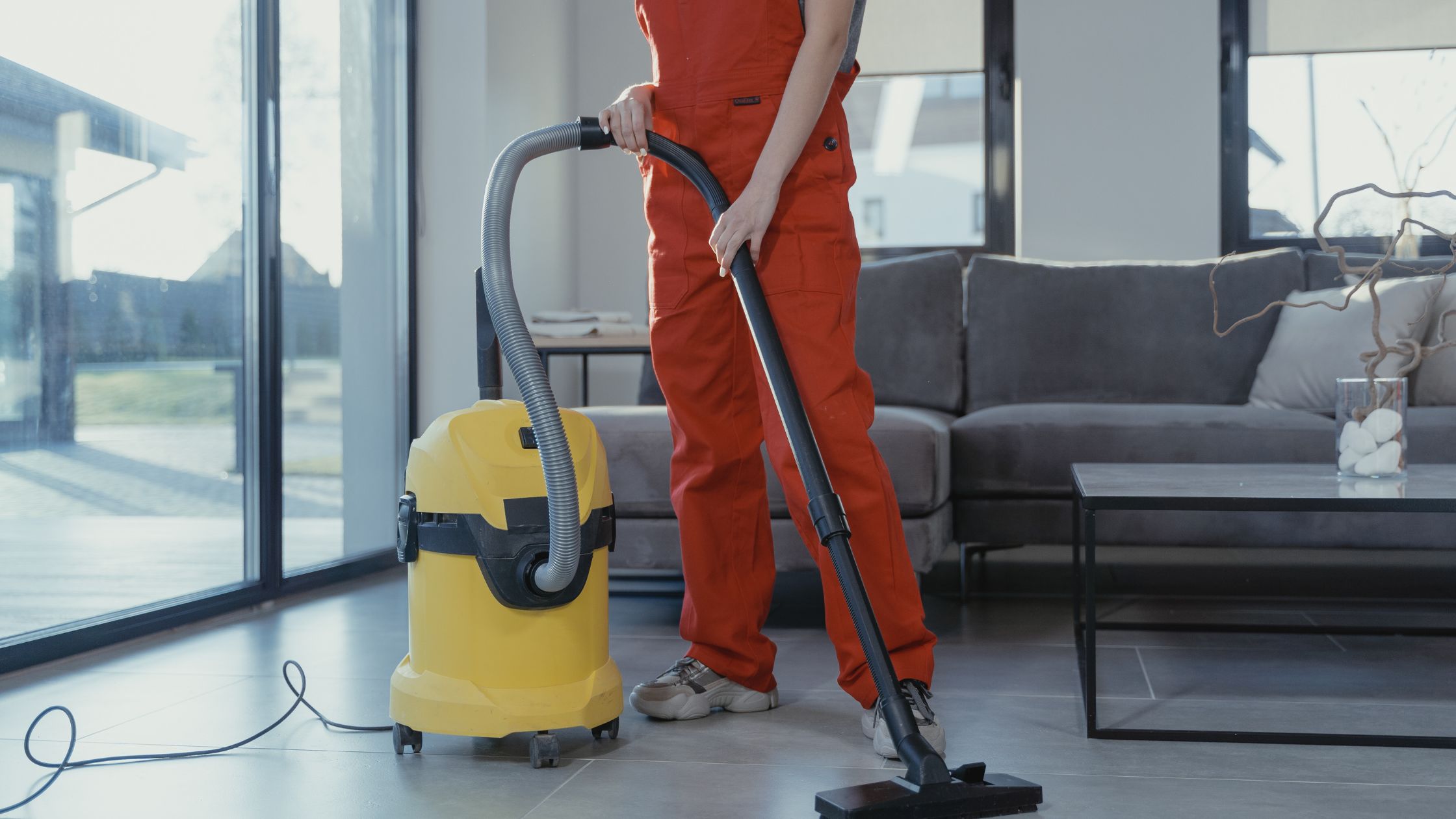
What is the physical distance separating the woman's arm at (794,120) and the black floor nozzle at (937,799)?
63 centimetres

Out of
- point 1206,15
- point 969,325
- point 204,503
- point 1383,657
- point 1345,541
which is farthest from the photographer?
point 1206,15

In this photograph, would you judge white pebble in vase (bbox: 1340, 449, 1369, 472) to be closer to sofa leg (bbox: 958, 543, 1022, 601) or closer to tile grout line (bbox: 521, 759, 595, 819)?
sofa leg (bbox: 958, 543, 1022, 601)

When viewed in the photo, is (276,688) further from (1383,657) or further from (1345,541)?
(1345,541)

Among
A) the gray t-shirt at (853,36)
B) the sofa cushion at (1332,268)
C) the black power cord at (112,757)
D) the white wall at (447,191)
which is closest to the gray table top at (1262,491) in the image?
the gray t-shirt at (853,36)

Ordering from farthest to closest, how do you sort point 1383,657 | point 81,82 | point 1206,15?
point 1206,15, point 81,82, point 1383,657

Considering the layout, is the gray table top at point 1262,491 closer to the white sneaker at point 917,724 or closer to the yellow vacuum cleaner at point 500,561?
the white sneaker at point 917,724

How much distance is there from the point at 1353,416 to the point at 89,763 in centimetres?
182

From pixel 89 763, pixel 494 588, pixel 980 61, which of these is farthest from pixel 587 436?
pixel 980 61

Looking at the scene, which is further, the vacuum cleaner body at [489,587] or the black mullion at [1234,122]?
the black mullion at [1234,122]

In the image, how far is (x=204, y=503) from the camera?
257 centimetres

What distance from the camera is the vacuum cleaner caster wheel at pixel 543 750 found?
1.42m

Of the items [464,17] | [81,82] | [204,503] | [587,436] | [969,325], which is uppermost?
[464,17]

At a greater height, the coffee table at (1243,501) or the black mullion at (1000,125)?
the black mullion at (1000,125)

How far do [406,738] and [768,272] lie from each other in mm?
735
